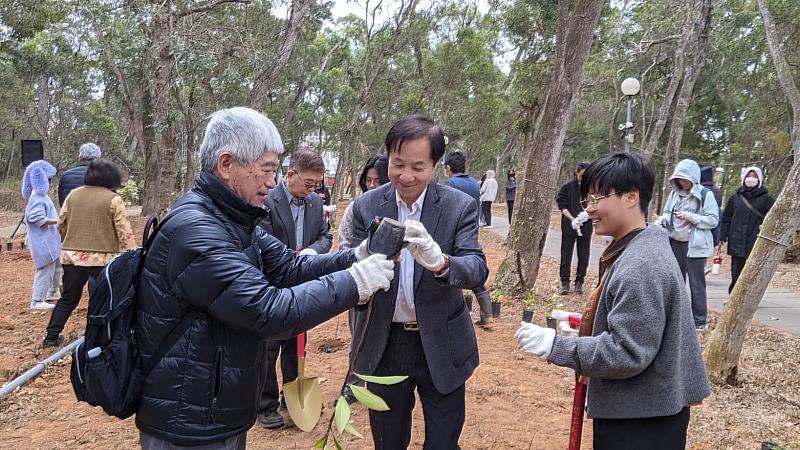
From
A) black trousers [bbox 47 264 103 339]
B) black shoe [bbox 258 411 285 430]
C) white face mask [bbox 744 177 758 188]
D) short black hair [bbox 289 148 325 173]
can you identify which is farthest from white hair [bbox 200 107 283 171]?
white face mask [bbox 744 177 758 188]

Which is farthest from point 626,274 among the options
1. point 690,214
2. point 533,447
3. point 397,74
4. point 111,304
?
point 397,74

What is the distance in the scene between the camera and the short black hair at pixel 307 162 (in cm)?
371

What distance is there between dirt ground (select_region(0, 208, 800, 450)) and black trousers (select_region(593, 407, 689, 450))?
1.71m

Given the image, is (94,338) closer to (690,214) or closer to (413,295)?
(413,295)

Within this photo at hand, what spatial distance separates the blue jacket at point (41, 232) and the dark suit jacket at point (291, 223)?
3.65m

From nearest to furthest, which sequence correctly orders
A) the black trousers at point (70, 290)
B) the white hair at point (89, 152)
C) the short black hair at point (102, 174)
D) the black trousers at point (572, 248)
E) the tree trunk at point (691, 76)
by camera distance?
the short black hair at point (102, 174)
the black trousers at point (70, 290)
the white hair at point (89, 152)
the black trousers at point (572, 248)
the tree trunk at point (691, 76)

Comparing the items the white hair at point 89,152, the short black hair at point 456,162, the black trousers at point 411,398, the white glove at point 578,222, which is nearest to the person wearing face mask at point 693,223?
the white glove at point 578,222

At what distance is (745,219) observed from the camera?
22.0 ft

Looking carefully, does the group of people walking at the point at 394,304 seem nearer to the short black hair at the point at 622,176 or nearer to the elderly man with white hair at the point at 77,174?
the short black hair at the point at 622,176

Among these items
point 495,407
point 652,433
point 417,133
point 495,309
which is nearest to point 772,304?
point 495,309

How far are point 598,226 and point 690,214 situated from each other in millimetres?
4366

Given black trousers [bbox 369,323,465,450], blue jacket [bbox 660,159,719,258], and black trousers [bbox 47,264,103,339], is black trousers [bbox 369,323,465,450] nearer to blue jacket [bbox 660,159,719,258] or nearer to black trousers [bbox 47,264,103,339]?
black trousers [bbox 47,264,103,339]

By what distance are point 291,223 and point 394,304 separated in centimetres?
177

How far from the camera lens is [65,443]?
11.3ft
